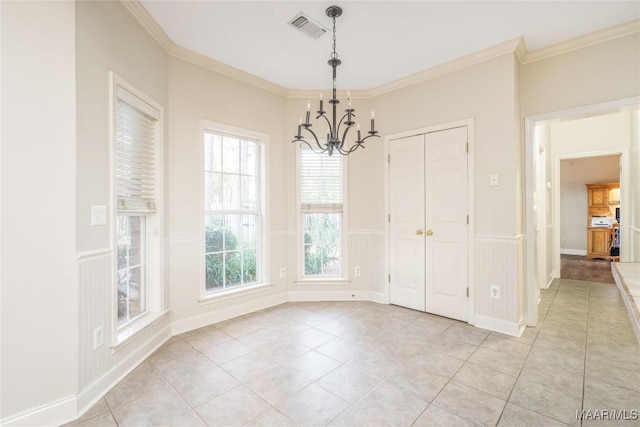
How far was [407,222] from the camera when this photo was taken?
3812 mm

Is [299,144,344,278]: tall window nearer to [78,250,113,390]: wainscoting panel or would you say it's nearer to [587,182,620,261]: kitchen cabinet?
[78,250,113,390]: wainscoting panel

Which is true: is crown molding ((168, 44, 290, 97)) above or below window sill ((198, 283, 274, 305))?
above

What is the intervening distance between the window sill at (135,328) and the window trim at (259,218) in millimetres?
529

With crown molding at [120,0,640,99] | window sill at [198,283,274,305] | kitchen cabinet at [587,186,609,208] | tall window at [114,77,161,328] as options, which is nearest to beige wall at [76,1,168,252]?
tall window at [114,77,161,328]

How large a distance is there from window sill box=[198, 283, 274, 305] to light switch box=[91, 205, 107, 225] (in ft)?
4.83

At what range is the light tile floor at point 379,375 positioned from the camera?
72.6 inches

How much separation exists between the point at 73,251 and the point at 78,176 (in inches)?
18.1

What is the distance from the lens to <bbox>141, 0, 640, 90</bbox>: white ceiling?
2426mm

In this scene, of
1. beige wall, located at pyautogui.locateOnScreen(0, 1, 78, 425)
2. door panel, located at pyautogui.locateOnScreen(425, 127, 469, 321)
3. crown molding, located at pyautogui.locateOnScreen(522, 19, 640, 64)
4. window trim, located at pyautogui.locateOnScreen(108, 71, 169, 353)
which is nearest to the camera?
beige wall, located at pyautogui.locateOnScreen(0, 1, 78, 425)

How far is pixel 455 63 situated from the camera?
3.31 metres

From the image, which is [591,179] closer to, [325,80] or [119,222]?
[325,80]

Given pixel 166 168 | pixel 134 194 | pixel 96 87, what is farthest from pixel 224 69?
pixel 134 194

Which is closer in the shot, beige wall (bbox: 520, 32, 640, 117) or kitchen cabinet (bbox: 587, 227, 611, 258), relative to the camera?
beige wall (bbox: 520, 32, 640, 117)

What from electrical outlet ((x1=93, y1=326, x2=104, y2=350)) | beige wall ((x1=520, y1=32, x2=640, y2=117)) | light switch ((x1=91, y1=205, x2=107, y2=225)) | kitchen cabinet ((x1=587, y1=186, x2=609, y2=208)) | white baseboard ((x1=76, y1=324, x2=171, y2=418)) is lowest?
white baseboard ((x1=76, y1=324, x2=171, y2=418))
